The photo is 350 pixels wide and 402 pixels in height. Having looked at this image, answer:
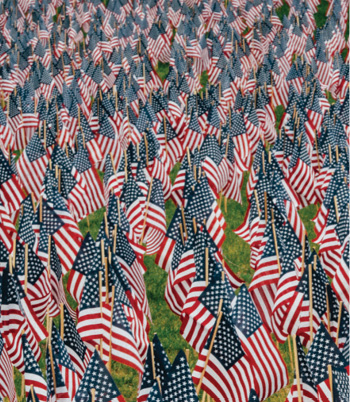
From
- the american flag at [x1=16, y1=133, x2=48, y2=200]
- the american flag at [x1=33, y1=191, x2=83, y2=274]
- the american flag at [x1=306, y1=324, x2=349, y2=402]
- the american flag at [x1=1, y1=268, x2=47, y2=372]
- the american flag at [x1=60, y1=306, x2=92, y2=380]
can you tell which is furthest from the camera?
the american flag at [x1=16, y1=133, x2=48, y2=200]

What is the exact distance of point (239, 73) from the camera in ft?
69.8

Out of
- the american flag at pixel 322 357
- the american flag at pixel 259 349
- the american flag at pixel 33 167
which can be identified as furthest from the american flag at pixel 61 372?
the american flag at pixel 33 167

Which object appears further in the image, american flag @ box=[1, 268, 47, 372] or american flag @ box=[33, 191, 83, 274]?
american flag @ box=[33, 191, 83, 274]

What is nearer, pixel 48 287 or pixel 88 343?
pixel 88 343

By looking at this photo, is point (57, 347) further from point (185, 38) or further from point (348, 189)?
point (185, 38)

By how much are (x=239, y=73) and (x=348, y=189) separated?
10.1 metres

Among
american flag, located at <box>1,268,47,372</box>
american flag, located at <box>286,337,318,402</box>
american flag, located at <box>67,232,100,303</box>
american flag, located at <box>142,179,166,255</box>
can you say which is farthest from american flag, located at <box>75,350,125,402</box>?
american flag, located at <box>142,179,166,255</box>

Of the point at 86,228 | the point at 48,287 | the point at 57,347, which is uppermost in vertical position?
the point at 57,347

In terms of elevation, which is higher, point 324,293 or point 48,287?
point 324,293

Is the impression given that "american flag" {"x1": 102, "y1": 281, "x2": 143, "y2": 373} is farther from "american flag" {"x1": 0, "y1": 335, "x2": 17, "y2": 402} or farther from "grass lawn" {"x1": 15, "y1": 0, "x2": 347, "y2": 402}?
"american flag" {"x1": 0, "y1": 335, "x2": 17, "y2": 402}

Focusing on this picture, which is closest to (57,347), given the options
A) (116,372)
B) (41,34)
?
(116,372)

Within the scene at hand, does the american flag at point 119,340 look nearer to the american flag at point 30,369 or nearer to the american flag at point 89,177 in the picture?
the american flag at point 30,369

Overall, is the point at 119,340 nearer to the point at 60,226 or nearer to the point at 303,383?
the point at 303,383

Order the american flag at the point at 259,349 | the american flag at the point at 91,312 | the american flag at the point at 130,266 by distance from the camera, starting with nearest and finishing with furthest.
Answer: the american flag at the point at 259,349 < the american flag at the point at 91,312 < the american flag at the point at 130,266
